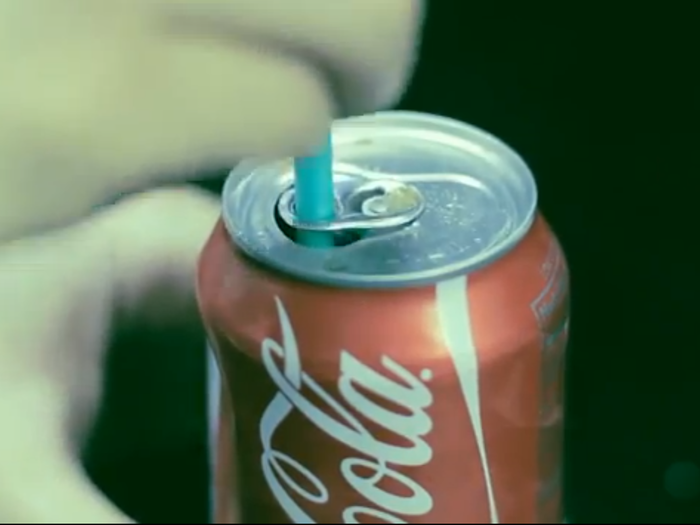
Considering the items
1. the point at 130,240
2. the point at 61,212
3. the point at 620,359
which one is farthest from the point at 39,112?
the point at 620,359

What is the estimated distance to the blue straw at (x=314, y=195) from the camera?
0.53 meters

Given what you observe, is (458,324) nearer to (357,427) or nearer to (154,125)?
(357,427)

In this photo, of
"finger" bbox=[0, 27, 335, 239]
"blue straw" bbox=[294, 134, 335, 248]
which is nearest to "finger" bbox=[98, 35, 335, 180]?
"finger" bbox=[0, 27, 335, 239]

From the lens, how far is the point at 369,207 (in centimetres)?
58

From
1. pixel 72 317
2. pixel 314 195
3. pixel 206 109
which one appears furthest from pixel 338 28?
pixel 72 317

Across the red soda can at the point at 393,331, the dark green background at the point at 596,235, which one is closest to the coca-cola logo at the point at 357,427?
the red soda can at the point at 393,331

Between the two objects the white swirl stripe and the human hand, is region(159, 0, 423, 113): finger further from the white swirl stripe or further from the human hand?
the white swirl stripe

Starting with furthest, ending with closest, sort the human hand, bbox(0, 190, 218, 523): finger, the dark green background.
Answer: the dark green background, bbox(0, 190, 218, 523): finger, the human hand

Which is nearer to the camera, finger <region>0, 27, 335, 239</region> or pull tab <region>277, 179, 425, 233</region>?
finger <region>0, 27, 335, 239</region>

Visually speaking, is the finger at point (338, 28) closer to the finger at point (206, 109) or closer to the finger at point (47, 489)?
the finger at point (206, 109)

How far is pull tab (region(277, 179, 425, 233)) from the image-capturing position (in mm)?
560

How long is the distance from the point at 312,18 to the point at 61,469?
319mm

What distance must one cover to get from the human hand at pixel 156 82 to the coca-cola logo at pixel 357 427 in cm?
21

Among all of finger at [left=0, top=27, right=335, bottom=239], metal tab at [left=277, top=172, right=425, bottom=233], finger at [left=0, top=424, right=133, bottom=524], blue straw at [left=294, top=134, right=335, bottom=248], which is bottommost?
finger at [left=0, top=424, right=133, bottom=524]
